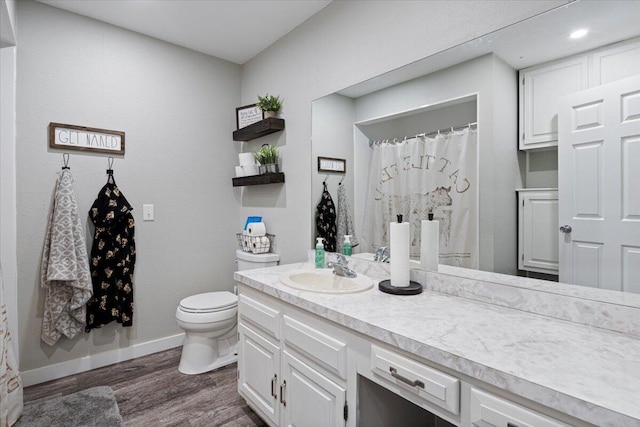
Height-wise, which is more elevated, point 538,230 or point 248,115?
point 248,115

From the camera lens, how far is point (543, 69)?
1.26 metres

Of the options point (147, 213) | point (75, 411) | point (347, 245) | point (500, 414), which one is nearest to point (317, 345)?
point (500, 414)

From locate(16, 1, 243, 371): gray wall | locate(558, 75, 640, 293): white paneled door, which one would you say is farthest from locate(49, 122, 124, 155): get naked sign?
locate(558, 75, 640, 293): white paneled door

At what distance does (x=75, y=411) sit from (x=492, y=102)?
2.73 m

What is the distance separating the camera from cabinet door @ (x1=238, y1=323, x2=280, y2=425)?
63.1 inches

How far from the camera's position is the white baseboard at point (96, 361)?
221 centimetres

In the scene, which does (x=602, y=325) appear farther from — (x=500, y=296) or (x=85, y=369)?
→ (x=85, y=369)

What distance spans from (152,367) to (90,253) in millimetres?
960

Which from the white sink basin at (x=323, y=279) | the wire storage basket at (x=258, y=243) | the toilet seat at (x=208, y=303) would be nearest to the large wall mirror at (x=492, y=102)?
the white sink basin at (x=323, y=279)

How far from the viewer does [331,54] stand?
2.19m

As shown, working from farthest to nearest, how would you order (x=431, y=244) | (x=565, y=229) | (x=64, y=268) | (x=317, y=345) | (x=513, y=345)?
(x=64, y=268) → (x=431, y=244) → (x=317, y=345) → (x=565, y=229) → (x=513, y=345)

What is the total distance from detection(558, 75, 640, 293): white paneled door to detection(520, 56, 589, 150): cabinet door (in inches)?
1.1

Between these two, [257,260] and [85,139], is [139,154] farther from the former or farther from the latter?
[257,260]

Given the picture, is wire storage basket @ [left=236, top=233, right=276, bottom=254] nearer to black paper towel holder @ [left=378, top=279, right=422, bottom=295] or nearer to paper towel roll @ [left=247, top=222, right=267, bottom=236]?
paper towel roll @ [left=247, top=222, right=267, bottom=236]
